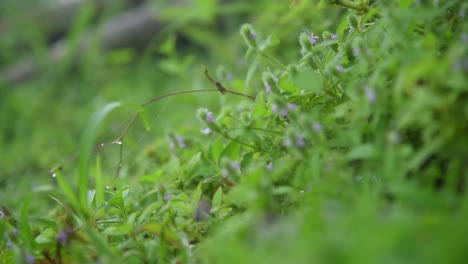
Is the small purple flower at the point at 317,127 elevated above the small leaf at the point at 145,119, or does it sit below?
above

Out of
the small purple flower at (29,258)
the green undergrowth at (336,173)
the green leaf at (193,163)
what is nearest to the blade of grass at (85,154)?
the green undergrowth at (336,173)

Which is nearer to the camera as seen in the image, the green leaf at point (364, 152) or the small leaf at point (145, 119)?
the green leaf at point (364, 152)

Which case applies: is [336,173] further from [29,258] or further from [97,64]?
[97,64]

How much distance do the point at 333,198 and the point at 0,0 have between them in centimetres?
465

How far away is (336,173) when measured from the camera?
2.53 ft

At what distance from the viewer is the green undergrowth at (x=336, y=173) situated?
632mm

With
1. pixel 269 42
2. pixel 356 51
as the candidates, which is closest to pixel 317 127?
pixel 356 51

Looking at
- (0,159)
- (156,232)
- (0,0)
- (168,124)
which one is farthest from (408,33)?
(0,0)

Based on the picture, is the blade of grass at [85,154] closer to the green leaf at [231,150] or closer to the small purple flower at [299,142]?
the green leaf at [231,150]

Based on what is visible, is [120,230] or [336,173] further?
[120,230]

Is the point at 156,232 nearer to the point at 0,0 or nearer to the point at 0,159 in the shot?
the point at 0,159

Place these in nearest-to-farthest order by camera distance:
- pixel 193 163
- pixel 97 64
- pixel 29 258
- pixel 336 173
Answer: pixel 336 173
pixel 29 258
pixel 193 163
pixel 97 64

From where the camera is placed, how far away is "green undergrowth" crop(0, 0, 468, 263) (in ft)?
2.07

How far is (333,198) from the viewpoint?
751 millimetres
